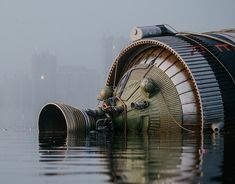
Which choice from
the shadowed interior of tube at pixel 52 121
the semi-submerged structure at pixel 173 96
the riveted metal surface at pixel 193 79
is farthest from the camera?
the shadowed interior of tube at pixel 52 121

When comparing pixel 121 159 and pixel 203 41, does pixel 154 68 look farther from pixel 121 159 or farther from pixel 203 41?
pixel 121 159

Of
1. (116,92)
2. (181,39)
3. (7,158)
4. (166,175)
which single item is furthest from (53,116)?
(166,175)

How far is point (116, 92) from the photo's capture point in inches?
1187

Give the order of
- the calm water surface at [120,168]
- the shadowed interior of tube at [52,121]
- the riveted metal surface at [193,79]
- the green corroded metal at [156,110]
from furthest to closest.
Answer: the shadowed interior of tube at [52,121] → the green corroded metal at [156,110] → the riveted metal surface at [193,79] → the calm water surface at [120,168]

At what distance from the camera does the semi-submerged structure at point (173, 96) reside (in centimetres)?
2680

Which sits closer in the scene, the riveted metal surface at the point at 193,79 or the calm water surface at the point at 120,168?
the calm water surface at the point at 120,168

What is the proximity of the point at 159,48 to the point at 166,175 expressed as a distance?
21.9 m

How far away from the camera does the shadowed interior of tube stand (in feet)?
98.5

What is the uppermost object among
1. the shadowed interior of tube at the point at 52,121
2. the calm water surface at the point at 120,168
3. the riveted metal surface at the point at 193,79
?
the riveted metal surface at the point at 193,79

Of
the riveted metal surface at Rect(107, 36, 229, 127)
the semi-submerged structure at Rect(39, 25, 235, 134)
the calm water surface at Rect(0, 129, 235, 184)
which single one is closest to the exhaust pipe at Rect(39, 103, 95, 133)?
the semi-submerged structure at Rect(39, 25, 235, 134)

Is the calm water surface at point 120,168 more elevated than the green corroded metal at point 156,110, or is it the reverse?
the green corroded metal at point 156,110

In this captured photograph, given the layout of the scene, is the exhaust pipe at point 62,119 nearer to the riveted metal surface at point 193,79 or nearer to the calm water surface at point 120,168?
the riveted metal surface at point 193,79

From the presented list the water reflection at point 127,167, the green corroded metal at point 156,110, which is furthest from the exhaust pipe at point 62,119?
the water reflection at point 127,167

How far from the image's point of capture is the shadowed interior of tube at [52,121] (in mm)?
30031
